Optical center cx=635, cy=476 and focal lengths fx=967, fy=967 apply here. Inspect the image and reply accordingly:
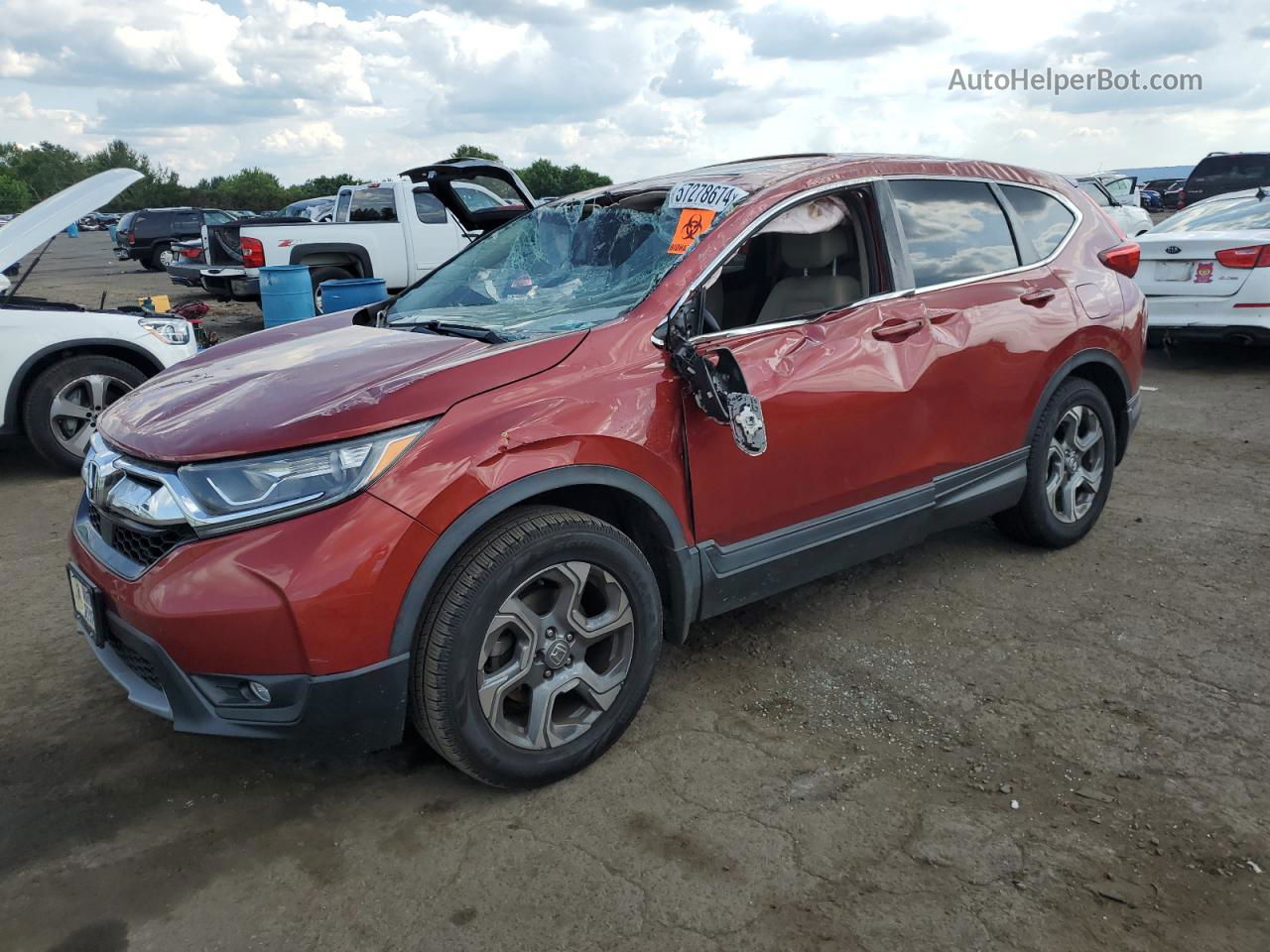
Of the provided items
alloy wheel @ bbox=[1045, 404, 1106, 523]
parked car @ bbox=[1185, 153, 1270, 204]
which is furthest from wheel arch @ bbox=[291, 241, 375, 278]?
parked car @ bbox=[1185, 153, 1270, 204]

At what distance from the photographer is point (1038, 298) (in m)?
4.01

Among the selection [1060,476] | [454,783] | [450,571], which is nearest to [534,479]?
[450,571]

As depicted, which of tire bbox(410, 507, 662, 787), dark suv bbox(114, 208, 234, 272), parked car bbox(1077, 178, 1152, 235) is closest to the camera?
tire bbox(410, 507, 662, 787)

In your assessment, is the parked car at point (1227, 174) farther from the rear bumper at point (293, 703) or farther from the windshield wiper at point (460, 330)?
the rear bumper at point (293, 703)

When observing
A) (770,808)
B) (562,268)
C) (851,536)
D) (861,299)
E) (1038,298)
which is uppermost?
(562,268)

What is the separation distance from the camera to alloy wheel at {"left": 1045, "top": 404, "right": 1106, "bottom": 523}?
4.29 meters

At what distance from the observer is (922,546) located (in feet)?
15.1

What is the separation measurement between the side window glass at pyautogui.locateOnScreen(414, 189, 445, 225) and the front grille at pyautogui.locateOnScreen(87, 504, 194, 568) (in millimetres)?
9892

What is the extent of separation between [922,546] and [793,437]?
68.2 inches

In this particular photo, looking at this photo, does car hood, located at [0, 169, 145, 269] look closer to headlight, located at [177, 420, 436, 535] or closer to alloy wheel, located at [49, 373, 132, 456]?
alloy wheel, located at [49, 373, 132, 456]

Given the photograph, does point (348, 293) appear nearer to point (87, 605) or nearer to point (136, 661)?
point (87, 605)

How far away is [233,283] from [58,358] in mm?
5848

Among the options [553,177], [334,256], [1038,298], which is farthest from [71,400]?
[553,177]

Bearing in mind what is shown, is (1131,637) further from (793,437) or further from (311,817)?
(311,817)
